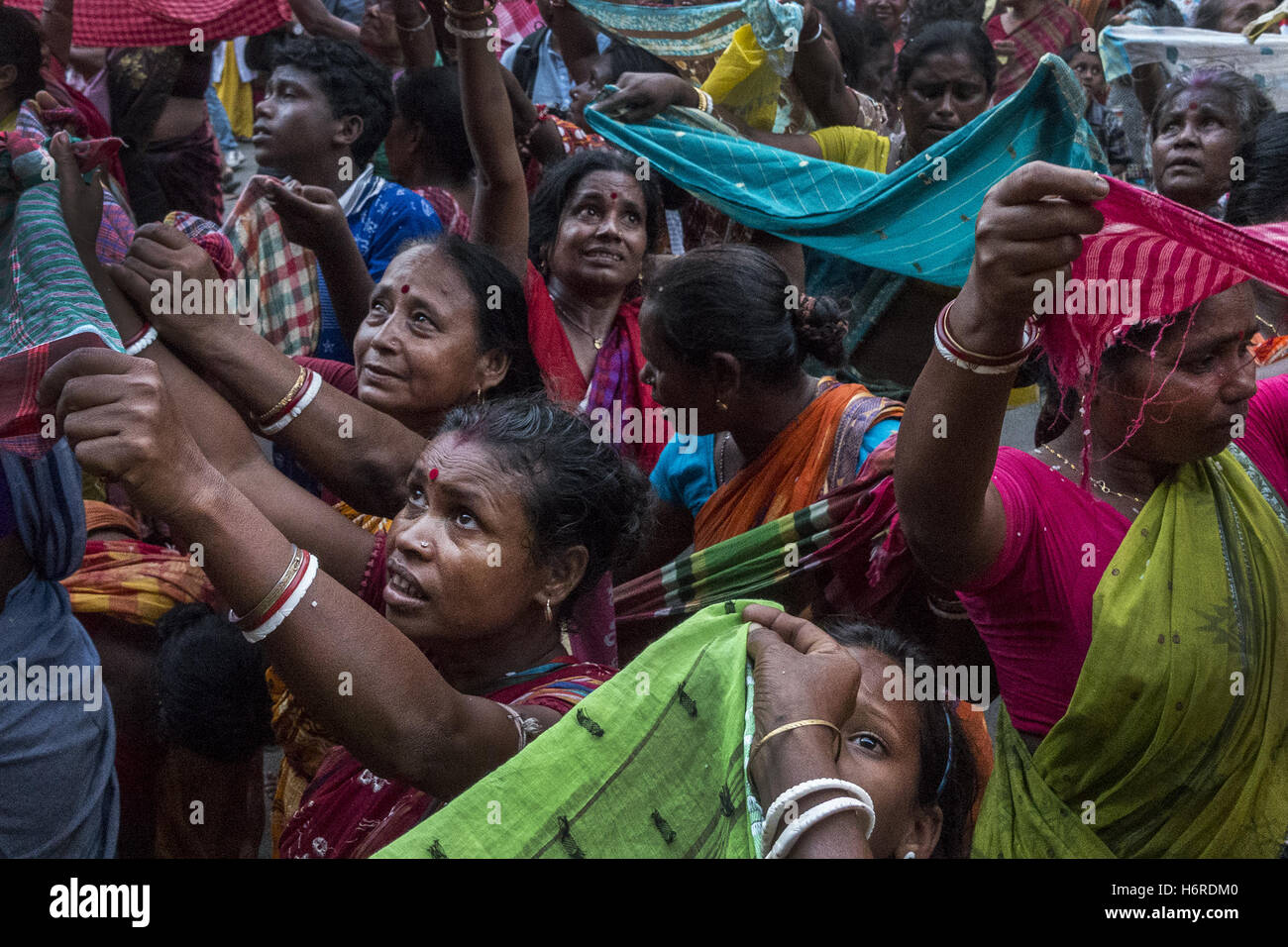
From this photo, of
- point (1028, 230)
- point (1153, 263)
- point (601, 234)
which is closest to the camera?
point (1028, 230)

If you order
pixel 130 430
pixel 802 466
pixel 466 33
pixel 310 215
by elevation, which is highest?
pixel 466 33

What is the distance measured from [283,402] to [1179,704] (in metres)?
1.58

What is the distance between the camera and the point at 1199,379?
→ 217cm

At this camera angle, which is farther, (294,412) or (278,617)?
(294,412)

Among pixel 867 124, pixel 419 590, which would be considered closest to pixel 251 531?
pixel 419 590

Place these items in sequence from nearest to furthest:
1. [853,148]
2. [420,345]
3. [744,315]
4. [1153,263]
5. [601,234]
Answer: [1153,263] < [420,345] < [744,315] < [601,234] < [853,148]

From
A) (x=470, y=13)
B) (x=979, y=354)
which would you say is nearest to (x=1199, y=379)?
(x=979, y=354)

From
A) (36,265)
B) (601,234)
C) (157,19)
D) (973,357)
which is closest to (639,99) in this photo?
(601,234)

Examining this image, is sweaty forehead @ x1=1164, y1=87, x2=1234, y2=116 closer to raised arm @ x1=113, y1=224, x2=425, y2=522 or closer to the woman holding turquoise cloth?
the woman holding turquoise cloth

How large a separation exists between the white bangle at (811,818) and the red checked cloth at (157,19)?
14.5ft

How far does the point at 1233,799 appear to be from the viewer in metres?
2.24

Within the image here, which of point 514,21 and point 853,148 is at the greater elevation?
point 514,21

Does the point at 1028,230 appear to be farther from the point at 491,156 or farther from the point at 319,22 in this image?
the point at 319,22

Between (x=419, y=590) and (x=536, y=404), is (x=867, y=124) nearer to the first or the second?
(x=536, y=404)
